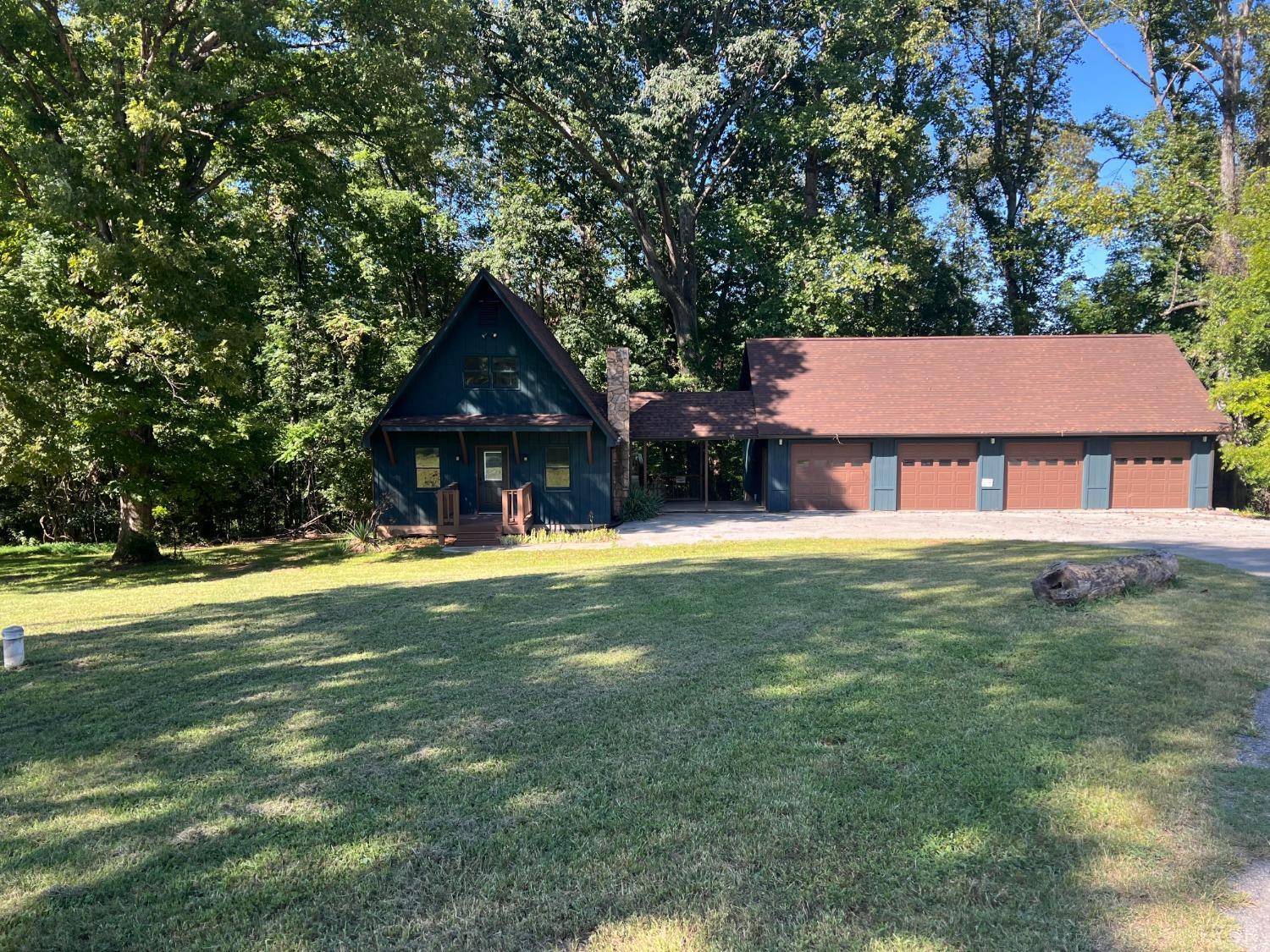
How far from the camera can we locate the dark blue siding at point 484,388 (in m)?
20.1

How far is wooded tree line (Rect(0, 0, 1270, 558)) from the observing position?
47.7 ft

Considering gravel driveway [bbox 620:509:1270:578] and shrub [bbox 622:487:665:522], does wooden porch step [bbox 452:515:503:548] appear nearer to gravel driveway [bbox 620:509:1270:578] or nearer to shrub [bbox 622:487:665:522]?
gravel driveway [bbox 620:509:1270:578]

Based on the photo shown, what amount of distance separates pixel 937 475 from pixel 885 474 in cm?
168

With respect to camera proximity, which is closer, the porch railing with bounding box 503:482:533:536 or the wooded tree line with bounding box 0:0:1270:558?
the wooded tree line with bounding box 0:0:1270:558

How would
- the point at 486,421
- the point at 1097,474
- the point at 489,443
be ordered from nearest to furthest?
the point at 486,421
the point at 489,443
the point at 1097,474

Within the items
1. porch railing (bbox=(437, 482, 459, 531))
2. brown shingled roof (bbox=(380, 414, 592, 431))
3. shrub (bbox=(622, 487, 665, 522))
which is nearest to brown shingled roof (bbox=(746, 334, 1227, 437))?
shrub (bbox=(622, 487, 665, 522))

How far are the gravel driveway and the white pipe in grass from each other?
39.1 feet

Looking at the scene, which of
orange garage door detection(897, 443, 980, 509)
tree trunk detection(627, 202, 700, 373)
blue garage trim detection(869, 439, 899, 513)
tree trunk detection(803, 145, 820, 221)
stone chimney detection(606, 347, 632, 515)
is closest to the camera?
stone chimney detection(606, 347, 632, 515)

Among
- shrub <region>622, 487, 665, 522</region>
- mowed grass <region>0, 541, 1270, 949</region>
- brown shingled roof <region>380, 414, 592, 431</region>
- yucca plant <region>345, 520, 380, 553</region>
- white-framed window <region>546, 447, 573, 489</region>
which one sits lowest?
yucca plant <region>345, 520, 380, 553</region>

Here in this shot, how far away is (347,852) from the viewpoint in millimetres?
3377

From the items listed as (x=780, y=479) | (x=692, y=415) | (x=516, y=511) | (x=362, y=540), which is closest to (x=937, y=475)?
(x=780, y=479)

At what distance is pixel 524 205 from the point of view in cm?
2522

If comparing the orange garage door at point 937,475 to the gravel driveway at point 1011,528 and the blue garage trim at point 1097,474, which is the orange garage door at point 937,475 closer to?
the gravel driveway at point 1011,528

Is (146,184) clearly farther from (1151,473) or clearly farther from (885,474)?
(1151,473)
